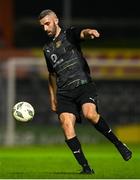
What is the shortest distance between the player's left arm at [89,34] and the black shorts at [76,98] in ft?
2.47

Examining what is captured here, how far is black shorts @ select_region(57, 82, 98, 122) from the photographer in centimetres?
1302

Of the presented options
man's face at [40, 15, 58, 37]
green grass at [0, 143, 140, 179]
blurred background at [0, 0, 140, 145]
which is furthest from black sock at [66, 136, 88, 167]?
blurred background at [0, 0, 140, 145]

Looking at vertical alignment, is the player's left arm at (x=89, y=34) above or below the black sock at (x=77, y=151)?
above

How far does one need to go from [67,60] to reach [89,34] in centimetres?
80

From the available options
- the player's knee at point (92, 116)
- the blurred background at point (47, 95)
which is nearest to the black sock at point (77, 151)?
the player's knee at point (92, 116)

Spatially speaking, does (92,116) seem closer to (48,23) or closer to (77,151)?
(77,151)

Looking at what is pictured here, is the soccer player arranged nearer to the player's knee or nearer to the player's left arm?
the player's knee

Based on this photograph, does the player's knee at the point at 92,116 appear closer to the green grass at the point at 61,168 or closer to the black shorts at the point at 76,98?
the black shorts at the point at 76,98

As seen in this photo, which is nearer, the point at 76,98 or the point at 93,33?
the point at 93,33

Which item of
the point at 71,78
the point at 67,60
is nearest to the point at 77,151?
the point at 71,78

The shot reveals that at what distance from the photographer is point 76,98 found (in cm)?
1310

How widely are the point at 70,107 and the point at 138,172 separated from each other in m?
1.25

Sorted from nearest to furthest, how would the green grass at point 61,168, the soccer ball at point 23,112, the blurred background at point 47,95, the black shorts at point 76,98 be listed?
the green grass at point 61,168 → the black shorts at point 76,98 → the soccer ball at point 23,112 → the blurred background at point 47,95

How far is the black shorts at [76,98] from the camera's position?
13023 mm
